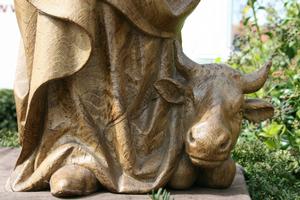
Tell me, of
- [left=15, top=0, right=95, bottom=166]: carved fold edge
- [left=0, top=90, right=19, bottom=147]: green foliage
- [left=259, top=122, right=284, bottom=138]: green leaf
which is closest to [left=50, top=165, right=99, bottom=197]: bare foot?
[left=15, top=0, right=95, bottom=166]: carved fold edge

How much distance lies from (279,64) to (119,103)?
9.07 feet

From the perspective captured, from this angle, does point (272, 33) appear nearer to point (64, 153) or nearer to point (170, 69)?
point (170, 69)

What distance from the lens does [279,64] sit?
5.28 meters

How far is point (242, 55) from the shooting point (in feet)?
18.7

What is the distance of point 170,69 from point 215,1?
17.4ft

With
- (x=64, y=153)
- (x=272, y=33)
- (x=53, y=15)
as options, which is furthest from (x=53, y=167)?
(x=272, y=33)

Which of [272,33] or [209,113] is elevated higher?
[209,113]

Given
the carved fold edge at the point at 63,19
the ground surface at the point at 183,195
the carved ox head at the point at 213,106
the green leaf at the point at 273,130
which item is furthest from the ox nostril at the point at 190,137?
the green leaf at the point at 273,130

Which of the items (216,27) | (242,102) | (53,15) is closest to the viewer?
(53,15)

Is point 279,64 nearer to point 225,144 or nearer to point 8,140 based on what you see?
point 8,140

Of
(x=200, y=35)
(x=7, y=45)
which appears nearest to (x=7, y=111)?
(x=7, y=45)

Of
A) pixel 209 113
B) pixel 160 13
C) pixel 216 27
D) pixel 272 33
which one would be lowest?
pixel 216 27

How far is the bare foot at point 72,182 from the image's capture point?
2.67 meters

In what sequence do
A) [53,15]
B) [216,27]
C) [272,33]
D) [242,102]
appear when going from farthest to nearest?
[216,27] < [272,33] < [242,102] < [53,15]
